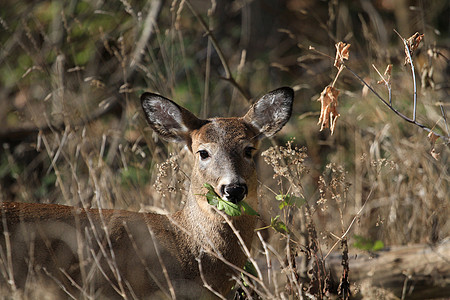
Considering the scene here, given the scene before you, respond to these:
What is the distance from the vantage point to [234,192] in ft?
11.6

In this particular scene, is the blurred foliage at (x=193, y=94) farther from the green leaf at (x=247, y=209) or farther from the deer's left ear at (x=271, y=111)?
the deer's left ear at (x=271, y=111)

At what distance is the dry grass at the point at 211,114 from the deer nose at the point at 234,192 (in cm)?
25

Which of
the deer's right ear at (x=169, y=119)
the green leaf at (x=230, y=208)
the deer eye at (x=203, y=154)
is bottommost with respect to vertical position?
the green leaf at (x=230, y=208)

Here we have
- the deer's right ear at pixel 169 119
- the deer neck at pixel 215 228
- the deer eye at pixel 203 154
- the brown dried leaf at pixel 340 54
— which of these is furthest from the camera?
the deer's right ear at pixel 169 119

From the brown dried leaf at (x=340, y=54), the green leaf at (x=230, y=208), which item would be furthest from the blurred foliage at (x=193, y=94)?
the brown dried leaf at (x=340, y=54)

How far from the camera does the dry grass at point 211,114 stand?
470 cm

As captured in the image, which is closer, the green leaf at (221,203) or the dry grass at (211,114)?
the green leaf at (221,203)

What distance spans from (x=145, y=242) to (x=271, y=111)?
1.20 metres

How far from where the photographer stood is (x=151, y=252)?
12.3ft

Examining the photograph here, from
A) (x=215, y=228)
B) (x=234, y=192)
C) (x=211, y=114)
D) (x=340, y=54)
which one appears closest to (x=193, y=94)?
(x=211, y=114)

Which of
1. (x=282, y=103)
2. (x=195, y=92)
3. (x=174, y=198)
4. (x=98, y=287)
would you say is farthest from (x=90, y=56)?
(x=98, y=287)

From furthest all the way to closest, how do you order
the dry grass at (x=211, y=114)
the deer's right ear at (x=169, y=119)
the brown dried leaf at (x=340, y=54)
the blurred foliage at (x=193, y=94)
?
the blurred foliage at (x=193, y=94), the dry grass at (x=211, y=114), the deer's right ear at (x=169, y=119), the brown dried leaf at (x=340, y=54)

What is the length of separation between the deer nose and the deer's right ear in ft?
2.46

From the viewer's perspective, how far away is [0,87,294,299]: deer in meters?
3.60
